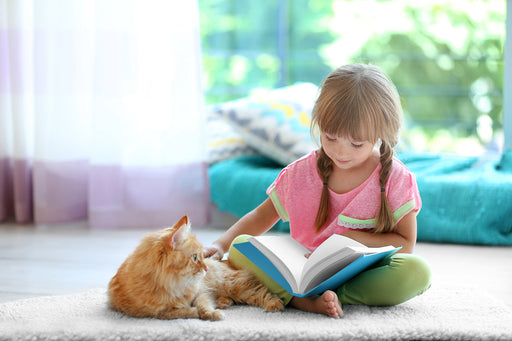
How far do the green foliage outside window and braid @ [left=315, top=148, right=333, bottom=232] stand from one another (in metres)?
2.03

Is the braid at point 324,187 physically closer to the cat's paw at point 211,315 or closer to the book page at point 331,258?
the book page at point 331,258

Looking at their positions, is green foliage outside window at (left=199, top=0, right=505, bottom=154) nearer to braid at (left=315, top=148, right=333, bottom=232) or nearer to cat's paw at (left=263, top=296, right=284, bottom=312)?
braid at (left=315, top=148, right=333, bottom=232)

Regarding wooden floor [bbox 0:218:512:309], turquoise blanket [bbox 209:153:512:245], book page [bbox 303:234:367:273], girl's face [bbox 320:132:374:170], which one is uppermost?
girl's face [bbox 320:132:374:170]

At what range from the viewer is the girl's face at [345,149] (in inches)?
47.3

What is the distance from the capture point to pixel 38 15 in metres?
2.35

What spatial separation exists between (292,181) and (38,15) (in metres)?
1.48

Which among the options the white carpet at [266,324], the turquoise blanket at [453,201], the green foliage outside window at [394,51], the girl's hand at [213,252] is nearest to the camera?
the white carpet at [266,324]

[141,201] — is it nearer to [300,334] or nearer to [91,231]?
[91,231]

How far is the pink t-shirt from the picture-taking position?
1267 millimetres

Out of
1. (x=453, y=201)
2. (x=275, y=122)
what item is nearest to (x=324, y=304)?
(x=453, y=201)

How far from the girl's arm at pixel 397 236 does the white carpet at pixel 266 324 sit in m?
0.13

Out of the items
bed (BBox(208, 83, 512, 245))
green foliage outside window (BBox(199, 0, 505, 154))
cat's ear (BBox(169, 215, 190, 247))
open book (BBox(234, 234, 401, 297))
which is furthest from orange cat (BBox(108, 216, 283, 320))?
green foliage outside window (BBox(199, 0, 505, 154))

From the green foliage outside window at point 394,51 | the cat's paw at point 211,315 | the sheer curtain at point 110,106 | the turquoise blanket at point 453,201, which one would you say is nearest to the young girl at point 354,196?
the cat's paw at point 211,315

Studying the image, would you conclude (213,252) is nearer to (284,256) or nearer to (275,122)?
(284,256)
